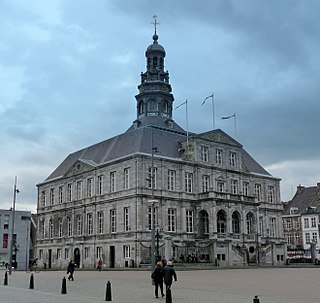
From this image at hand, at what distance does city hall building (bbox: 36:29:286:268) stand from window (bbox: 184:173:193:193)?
0.18 metres

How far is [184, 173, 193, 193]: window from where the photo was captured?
215 ft

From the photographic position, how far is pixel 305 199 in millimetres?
99312

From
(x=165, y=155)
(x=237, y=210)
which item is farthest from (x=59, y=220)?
(x=237, y=210)

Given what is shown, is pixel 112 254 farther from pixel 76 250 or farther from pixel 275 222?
pixel 275 222

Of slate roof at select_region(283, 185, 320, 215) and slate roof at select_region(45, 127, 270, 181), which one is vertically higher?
slate roof at select_region(45, 127, 270, 181)

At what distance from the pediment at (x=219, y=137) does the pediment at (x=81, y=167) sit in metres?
15.7

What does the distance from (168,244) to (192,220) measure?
6.89 meters

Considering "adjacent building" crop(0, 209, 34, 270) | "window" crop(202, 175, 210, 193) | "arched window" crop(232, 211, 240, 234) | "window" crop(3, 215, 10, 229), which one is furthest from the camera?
"window" crop(3, 215, 10, 229)

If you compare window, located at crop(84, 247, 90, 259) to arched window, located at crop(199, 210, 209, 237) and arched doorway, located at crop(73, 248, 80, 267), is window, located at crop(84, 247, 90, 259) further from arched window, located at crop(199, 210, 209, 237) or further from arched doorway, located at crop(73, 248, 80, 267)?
arched window, located at crop(199, 210, 209, 237)

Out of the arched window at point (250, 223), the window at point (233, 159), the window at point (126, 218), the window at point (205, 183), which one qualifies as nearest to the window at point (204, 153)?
the window at point (205, 183)

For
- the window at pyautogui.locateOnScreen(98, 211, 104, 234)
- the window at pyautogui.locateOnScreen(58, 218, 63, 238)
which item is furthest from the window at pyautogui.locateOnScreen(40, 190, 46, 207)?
the window at pyautogui.locateOnScreen(98, 211, 104, 234)

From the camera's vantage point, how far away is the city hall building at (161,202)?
60719 millimetres

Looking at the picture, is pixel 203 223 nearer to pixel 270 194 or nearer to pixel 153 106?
pixel 270 194

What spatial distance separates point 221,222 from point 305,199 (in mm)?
40775
